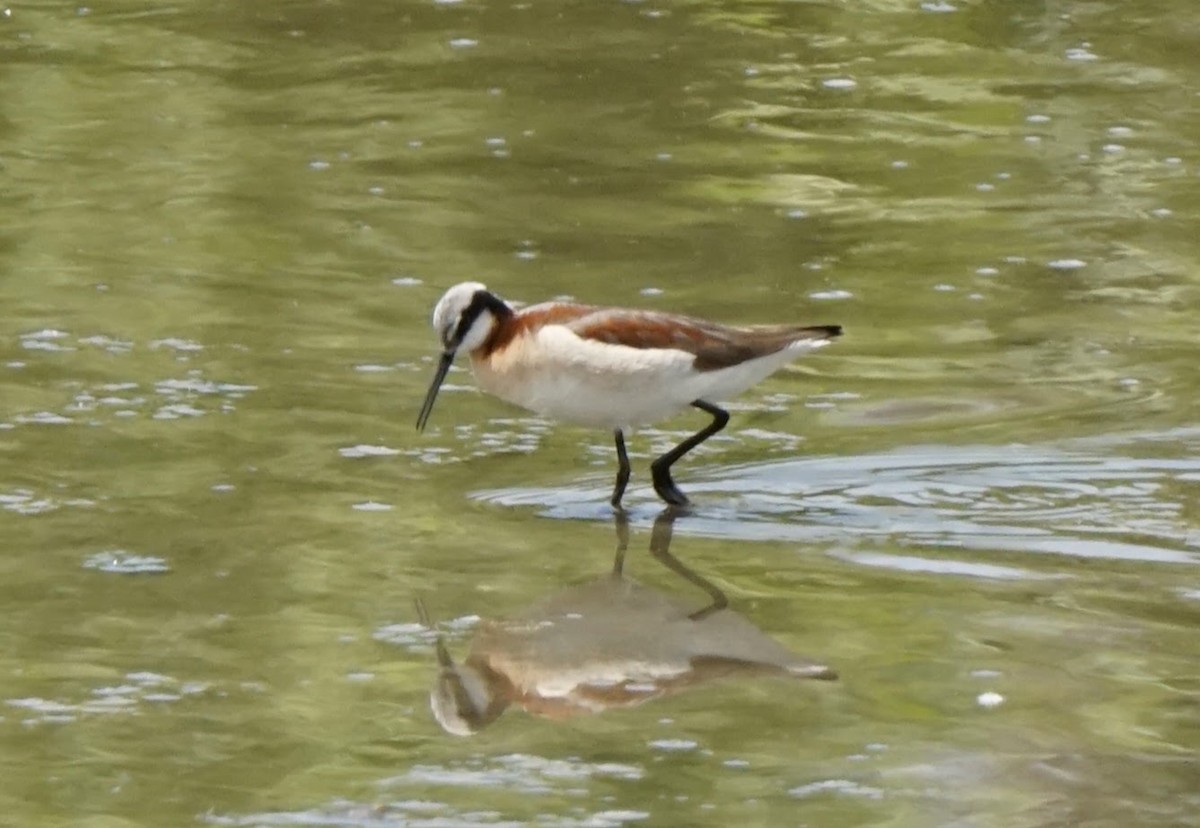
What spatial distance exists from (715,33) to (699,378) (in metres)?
7.47

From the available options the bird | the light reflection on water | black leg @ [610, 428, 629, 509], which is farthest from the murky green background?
the bird

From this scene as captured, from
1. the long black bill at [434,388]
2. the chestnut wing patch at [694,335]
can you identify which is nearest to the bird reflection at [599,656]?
the chestnut wing patch at [694,335]

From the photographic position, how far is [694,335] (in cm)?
845

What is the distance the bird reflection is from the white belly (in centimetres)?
A: 87

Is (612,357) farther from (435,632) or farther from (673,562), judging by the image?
(435,632)

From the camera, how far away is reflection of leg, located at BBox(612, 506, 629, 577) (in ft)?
25.7

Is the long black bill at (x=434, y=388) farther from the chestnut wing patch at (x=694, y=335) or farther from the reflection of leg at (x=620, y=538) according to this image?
the reflection of leg at (x=620, y=538)

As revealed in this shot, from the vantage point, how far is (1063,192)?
12.2 meters

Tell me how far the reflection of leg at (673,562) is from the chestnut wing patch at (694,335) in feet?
1.73

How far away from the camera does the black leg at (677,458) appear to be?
841 centimetres

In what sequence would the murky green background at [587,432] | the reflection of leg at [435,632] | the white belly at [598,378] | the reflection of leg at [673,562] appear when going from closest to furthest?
the murky green background at [587,432] → the reflection of leg at [435,632] → the reflection of leg at [673,562] → the white belly at [598,378]

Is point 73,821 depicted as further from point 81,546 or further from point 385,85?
point 385,85

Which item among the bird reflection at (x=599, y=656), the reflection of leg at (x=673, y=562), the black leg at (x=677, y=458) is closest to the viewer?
the bird reflection at (x=599, y=656)

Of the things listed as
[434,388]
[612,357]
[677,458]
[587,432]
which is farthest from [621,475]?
[587,432]
